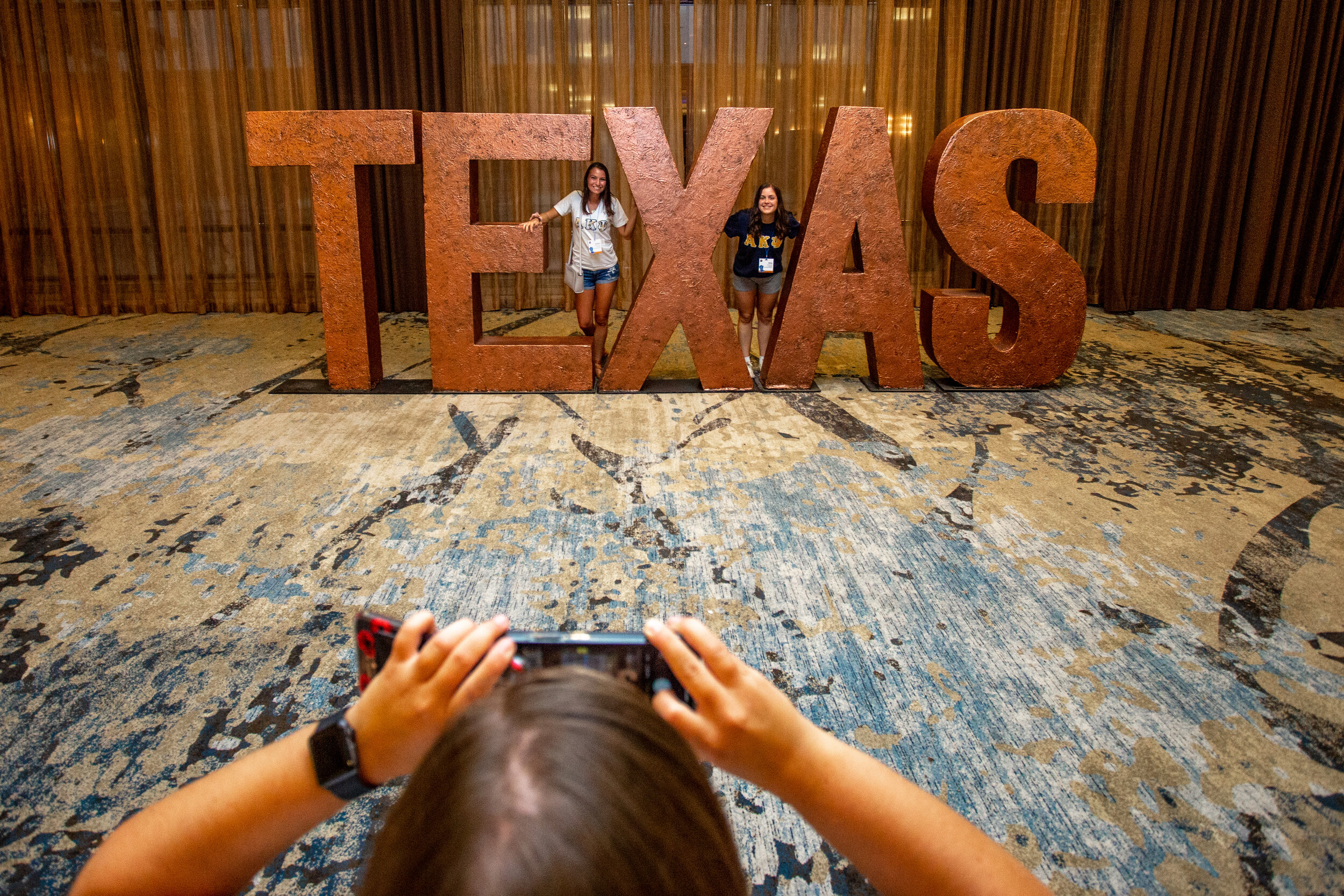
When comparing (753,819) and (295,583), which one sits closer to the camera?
(753,819)

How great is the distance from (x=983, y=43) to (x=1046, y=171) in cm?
240

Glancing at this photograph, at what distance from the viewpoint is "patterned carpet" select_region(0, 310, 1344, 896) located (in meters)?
1.25

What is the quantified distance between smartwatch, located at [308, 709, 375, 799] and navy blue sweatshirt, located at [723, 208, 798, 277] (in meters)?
3.39

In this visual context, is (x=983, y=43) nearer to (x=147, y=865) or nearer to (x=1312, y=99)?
(x=1312, y=99)

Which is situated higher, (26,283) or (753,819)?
(26,283)

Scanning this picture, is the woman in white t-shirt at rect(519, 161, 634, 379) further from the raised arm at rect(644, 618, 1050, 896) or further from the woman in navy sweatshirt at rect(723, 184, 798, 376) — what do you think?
the raised arm at rect(644, 618, 1050, 896)

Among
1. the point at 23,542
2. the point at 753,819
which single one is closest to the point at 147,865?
the point at 753,819

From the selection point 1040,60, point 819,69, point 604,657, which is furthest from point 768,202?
point 604,657

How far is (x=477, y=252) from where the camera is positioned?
3.35 m

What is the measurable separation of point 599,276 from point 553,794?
11.7 feet

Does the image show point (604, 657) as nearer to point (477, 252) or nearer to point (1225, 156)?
point (477, 252)

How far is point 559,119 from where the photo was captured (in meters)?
3.25

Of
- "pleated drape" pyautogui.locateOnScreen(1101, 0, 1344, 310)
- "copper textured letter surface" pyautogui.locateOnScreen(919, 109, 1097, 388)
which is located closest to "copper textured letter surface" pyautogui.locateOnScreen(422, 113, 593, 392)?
"copper textured letter surface" pyautogui.locateOnScreen(919, 109, 1097, 388)

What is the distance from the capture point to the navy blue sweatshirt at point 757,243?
3.73 metres
